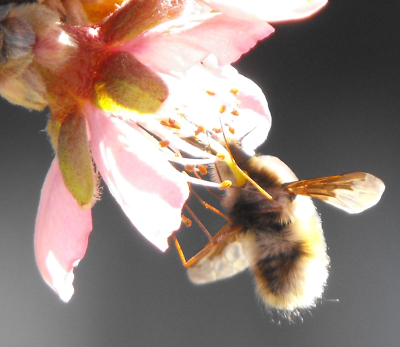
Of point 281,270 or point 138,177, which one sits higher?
point 138,177

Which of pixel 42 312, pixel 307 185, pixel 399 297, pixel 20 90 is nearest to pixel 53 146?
→ pixel 20 90

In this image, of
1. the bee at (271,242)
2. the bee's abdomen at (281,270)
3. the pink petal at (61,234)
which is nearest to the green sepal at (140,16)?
the pink petal at (61,234)

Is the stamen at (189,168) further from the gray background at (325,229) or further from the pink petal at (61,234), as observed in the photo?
the gray background at (325,229)

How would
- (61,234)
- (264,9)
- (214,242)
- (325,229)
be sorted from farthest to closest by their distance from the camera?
(325,229), (214,242), (61,234), (264,9)

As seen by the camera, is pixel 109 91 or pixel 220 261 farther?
pixel 220 261

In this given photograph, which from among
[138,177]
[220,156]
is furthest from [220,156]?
[138,177]

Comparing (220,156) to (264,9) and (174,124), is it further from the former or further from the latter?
(264,9)
